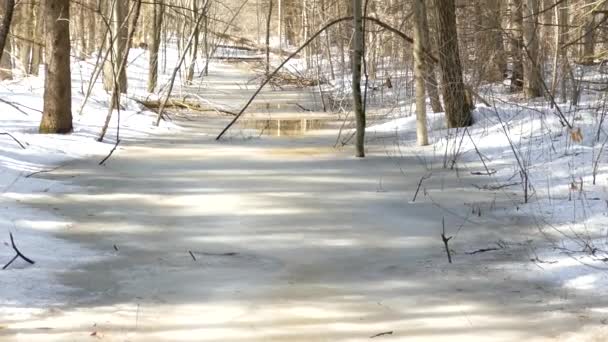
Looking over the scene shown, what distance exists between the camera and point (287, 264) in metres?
7.00

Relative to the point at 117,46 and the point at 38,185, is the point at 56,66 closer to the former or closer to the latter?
the point at 38,185

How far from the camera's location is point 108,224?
27.4 feet

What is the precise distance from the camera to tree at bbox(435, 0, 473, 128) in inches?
546

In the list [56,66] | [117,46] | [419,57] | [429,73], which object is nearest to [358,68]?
[419,57]

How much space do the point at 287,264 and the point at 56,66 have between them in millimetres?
7711

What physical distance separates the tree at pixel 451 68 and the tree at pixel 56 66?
576cm

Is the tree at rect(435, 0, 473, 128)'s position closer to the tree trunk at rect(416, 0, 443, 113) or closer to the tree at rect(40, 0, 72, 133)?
the tree trunk at rect(416, 0, 443, 113)

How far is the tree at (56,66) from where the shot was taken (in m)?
13.3

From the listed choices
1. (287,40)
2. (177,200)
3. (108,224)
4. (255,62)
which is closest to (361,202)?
(177,200)

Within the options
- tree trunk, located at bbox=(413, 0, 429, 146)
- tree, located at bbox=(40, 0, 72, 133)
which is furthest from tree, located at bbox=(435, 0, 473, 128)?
tree, located at bbox=(40, 0, 72, 133)

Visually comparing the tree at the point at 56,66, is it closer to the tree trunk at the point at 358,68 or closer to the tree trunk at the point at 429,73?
the tree trunk at the point at 358,68

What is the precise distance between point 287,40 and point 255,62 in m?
18.0

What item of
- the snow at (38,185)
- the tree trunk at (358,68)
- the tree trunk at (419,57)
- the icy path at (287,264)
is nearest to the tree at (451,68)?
the tree trunk at (419,57)

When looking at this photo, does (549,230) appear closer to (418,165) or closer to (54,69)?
(418,165)
